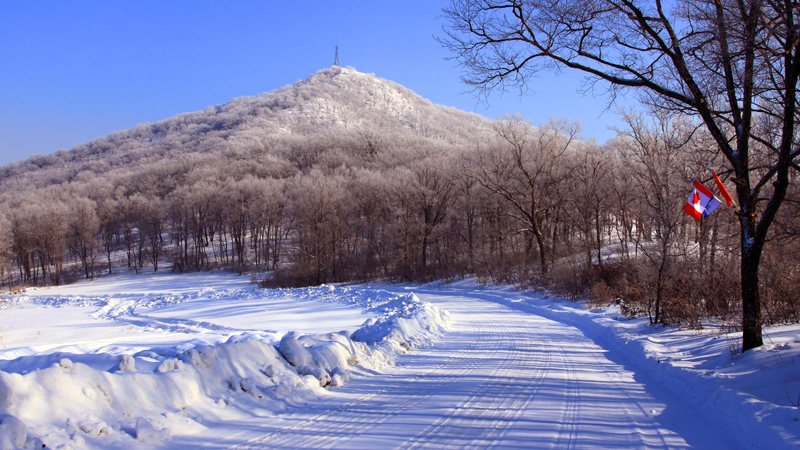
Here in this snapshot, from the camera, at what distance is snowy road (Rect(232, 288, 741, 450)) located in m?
4.59

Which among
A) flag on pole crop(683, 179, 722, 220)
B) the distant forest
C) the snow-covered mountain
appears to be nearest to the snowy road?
flag on pole crop(683, 179, 722, 220)

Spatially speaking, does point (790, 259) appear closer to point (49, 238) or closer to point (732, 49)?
point (732, 49)

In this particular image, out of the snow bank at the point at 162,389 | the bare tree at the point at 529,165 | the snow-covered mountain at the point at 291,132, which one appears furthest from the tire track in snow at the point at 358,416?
the snow-covered mountain at the point at 291,132

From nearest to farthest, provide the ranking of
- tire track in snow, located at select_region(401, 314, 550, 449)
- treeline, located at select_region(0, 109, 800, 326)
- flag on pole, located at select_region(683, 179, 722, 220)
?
tire track in snow, located at select_region(401, 314, 550, 449) < flag on pole, located at select_region(683, 179, 722, 220) < treeline, located at select_region(0, 109, 800, 326)

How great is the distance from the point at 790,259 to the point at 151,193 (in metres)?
92.5

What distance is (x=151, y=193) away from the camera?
82.5 meters

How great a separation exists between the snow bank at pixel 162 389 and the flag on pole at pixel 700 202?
6.55 metres

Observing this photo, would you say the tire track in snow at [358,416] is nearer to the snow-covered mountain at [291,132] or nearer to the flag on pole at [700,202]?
the flag on pole at [700,202]

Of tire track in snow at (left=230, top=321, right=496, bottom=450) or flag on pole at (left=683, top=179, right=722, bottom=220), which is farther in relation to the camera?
flag on pole at (left=683, top=179, right=722, bottom=220)

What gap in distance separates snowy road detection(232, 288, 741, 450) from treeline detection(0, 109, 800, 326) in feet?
15.6

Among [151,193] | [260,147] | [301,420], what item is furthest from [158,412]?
[260,147]

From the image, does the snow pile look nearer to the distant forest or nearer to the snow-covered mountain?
the distant forest

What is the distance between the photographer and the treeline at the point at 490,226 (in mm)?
12527

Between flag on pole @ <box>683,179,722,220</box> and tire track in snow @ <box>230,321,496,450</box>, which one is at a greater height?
flag on pole @ <box>683,179,722,220</box>
